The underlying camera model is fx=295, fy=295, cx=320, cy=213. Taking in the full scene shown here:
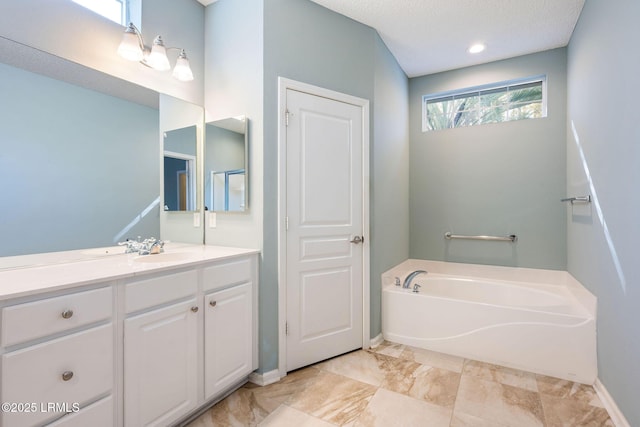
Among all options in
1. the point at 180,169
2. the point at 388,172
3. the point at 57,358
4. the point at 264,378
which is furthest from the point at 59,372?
the point at 388,172

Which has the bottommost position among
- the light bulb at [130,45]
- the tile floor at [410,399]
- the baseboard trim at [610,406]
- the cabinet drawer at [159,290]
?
the tile floor at [410,399]

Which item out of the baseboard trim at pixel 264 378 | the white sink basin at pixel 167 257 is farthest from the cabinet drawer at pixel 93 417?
the baseboard trim at pixel 264 378

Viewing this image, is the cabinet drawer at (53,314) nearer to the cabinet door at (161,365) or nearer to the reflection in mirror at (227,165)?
the cabinet door at (161,365)

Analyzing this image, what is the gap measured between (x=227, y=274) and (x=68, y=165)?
99 centimetres

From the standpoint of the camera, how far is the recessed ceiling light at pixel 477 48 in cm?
283

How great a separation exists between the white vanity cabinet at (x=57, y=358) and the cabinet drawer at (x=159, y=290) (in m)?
0.09

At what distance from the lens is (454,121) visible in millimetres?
3393

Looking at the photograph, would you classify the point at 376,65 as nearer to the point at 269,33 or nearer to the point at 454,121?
the point at 269,33

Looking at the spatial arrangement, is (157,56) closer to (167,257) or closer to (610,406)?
(167,257)

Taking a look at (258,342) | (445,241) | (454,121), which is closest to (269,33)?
(258,342)

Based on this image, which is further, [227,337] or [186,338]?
[227,337]

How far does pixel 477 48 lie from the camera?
113 inches

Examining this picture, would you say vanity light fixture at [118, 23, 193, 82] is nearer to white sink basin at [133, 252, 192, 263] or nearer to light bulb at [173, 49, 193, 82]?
light bulb at [173, 49, 193, 82]

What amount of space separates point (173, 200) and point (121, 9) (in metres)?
1.25
